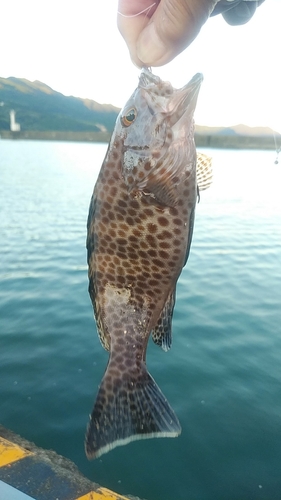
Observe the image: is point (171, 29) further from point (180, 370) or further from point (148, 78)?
point (180, 370)

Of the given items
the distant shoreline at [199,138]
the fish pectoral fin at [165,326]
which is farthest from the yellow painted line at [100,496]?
the distant shoreline at [199,138]

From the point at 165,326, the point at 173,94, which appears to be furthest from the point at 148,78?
the point at 165,326

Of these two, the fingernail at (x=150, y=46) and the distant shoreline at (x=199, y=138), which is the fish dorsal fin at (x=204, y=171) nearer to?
the fingernail at (x=150, y=46)

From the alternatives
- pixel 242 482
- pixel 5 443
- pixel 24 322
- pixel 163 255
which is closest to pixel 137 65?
pixel 163 255

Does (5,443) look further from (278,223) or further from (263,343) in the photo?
(278,223)

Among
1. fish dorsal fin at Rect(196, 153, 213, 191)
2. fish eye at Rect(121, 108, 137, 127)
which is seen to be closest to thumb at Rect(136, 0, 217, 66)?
fish eye at Rect(121, 108, 137, 127)

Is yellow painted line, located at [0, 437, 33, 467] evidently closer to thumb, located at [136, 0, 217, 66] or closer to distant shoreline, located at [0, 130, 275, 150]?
thumb, located at [136, 0, 217, 66]
